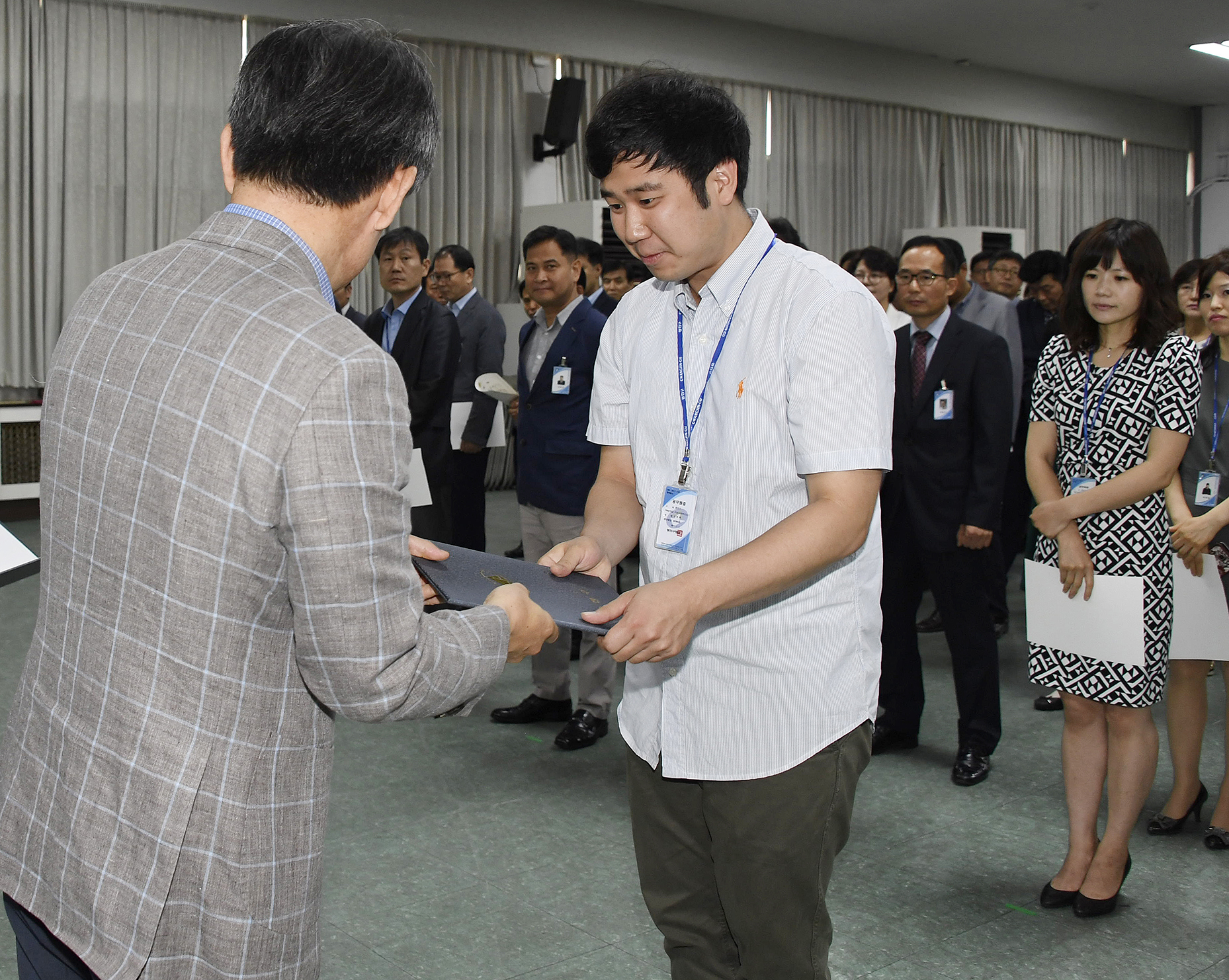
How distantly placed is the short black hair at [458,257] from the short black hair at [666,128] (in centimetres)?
494

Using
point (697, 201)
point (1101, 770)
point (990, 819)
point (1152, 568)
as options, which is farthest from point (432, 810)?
point (697, 201)

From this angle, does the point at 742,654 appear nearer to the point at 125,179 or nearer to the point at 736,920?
the point at 736,920

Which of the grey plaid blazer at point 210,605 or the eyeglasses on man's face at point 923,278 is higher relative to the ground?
the eyeglasses on man's face at point 923,278

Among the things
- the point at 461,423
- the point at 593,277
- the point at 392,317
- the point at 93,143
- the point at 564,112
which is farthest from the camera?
the point at 564,112

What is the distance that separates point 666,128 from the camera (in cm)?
150

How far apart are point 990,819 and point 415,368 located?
2588 mm

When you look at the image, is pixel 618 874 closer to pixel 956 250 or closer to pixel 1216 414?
pixel 1216 414

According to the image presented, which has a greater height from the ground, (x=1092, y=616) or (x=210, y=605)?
(x=210, y=605)

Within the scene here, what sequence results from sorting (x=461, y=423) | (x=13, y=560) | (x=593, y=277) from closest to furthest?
(x=13, y=560)
(x=461, y=423)
(x=593, y=277)

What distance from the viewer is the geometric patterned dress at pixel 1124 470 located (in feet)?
8.17

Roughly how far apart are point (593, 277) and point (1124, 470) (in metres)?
3.02

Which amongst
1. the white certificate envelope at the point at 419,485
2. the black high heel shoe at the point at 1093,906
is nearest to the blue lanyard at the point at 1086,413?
the black high heel shoe at the point at 1093,906

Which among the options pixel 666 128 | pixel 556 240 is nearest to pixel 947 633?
pixel 556 240

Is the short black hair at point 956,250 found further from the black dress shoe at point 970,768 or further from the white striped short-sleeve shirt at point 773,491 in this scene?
the white striped short-sleeve shirt at point 773,491
